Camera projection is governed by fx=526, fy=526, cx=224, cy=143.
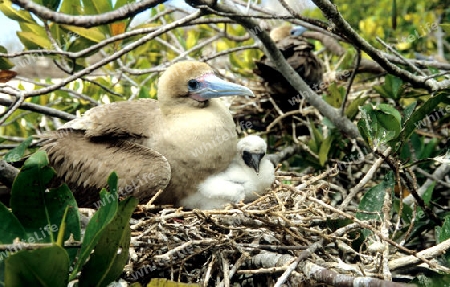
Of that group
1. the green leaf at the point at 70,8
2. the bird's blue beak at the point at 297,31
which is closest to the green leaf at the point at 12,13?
the green leaf at the point at 70,8

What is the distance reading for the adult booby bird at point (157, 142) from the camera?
198 cm

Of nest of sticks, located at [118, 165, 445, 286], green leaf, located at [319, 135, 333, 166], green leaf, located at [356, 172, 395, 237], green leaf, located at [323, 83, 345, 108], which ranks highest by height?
green leaf, located at [323, 83, 345, 108]

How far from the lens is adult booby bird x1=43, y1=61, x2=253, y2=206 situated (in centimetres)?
198

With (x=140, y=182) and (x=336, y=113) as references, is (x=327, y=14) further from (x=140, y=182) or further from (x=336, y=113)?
(x=140, y=182)

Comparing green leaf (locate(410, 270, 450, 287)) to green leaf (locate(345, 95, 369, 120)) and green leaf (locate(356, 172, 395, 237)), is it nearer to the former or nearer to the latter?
green leaf (locate(356, 172, 395, 237))

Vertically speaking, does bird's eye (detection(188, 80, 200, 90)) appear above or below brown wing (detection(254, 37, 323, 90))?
below

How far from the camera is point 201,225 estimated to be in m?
1.66

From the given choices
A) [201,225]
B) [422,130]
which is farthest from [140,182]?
[422,130]

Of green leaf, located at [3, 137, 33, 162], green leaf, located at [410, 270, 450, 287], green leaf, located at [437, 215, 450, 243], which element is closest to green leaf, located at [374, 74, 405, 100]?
green leaf, located at [437, 215, 450, 243]

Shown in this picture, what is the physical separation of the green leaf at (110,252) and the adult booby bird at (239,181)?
0.91 meters

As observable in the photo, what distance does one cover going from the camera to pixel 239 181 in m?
2.08

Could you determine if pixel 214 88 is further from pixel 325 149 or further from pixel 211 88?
pixel 325 149

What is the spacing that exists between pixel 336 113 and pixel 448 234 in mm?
944

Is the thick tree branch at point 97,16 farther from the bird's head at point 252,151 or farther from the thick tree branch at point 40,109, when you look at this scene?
the bird's head at point 252,151
